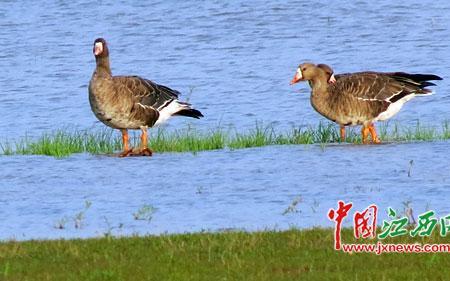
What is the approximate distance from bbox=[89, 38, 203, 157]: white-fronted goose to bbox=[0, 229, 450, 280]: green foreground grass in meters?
6.83

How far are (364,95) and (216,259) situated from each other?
8746mm

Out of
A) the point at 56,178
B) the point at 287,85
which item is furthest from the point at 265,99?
the point at 56,178

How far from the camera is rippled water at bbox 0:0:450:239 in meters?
14.8

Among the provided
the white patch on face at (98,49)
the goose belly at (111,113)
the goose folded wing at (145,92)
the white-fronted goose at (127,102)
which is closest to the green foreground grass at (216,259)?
the white-fronted goose at (127,102)

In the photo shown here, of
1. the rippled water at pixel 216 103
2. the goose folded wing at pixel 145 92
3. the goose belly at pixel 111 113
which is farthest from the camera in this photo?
the goose folded wing at pixel 145 92

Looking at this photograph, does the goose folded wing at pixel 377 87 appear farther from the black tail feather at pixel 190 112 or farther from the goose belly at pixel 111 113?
the goose belly at pixel 111 113

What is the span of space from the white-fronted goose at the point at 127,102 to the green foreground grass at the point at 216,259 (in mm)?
6827

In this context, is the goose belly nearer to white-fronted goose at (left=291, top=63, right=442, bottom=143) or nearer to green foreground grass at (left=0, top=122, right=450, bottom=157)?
green foreground grass at (left=0, top=122, right=450, bottom=157)

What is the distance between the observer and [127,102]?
19531 millimetres

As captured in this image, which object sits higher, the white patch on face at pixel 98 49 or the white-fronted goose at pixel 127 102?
the white patch on face at pixel 98 49

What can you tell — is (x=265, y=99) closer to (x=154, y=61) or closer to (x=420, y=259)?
(x=154, y=61)

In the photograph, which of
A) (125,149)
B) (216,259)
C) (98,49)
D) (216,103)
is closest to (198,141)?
(125,149)

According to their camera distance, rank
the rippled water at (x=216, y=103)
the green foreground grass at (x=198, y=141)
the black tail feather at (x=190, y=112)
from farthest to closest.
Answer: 1. the black tail feather at (x=190, y=112)
2. the green foreground grass at (x=198, y=141)
3. the rippled water at (x=216, y=103)

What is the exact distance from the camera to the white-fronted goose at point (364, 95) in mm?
19906
